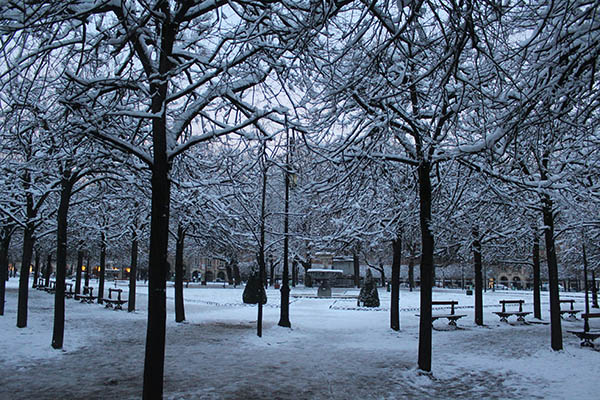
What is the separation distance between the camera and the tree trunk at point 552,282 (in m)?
11.6

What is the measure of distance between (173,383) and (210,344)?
433cm

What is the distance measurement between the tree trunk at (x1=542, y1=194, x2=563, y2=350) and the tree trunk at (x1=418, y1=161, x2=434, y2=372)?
372 cm

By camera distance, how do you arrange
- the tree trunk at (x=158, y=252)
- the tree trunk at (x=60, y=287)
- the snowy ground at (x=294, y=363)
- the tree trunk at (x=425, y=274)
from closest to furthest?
the tree trunk at (x=158, y=252) → the snowy ground at (x=294, y=363) → the tree trunk at (x=425, y=274) → the tree trunk at (x=60, y=287)

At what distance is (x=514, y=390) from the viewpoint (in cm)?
794

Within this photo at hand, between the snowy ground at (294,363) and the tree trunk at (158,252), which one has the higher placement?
the tree trunk at (158,252)

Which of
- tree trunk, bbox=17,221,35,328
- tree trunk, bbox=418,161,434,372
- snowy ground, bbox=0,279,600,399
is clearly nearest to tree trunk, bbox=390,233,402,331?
snowy ground, bbox=0,279,600,399

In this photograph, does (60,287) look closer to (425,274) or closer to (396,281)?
(425,274)

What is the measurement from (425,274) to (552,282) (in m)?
5.06

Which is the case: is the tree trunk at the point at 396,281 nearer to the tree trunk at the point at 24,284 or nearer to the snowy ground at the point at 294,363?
the snowy ground at the point at 294,363

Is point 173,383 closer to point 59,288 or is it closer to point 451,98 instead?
point 59,288

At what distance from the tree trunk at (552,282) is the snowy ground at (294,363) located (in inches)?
15.9

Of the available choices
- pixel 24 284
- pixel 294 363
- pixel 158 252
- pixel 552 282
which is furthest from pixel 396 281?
pixel 24 284

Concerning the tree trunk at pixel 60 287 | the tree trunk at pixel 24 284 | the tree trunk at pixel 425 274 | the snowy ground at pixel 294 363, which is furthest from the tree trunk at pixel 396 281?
the tree trunk at pixel 24 284

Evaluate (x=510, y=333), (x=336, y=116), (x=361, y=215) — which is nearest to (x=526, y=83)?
(x=336, y=116)
